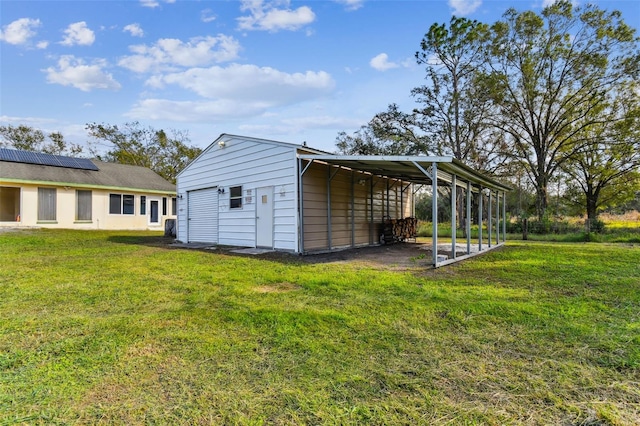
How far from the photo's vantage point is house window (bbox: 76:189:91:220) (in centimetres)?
1606

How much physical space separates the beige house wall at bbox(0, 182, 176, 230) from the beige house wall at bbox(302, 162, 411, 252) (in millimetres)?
13287

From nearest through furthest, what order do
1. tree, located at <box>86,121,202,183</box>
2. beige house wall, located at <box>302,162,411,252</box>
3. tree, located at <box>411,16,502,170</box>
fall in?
1. beige house wall, located at <box>302,162,411,252</box>
2. tree, located at <box>411,16,502,170</box>
3. tree, located at <box>86,121,202,183</box>

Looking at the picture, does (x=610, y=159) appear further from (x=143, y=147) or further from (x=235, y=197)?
(x=143, y=147)

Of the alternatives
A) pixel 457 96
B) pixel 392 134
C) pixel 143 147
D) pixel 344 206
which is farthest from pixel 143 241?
pixel 143 147

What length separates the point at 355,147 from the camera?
79.6 ft

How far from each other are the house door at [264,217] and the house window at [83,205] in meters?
11.8

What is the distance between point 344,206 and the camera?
10055 millimetres

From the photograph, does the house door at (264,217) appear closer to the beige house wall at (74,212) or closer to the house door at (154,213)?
the beige house wall at (74,212)

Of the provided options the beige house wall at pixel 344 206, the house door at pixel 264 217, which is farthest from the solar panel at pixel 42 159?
the beige house wall at pixel 344 206

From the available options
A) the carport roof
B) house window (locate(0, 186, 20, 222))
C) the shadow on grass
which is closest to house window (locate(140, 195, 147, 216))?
house window (locate(0, 186, 20, 222))

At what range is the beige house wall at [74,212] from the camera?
14562mm

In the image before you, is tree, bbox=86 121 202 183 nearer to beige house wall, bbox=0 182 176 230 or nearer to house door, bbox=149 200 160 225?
house door, bbox=149 200 160 225

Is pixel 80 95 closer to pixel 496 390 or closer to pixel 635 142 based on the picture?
pixel 496 390

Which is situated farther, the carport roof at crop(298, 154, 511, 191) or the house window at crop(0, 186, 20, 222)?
the house window at crop(0, 186, 20, 222)
